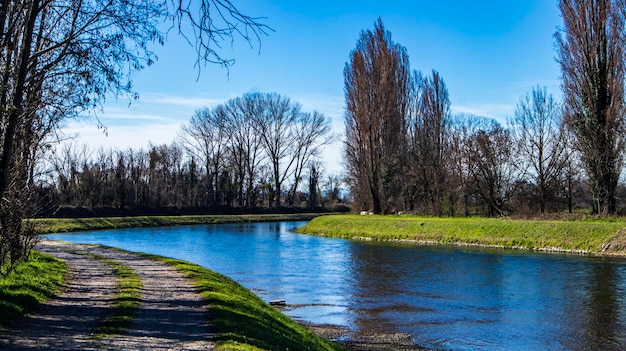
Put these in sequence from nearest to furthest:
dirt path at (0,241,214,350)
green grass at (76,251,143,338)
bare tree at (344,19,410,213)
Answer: dirt path at (0,241,214,350) → green grass at (76,251,143,338) → bare tree at (344,19,410,213)

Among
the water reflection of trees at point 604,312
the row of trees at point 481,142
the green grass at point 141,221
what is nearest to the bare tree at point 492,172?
the row of trees at point 481,142

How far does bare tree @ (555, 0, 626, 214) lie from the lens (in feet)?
100.0

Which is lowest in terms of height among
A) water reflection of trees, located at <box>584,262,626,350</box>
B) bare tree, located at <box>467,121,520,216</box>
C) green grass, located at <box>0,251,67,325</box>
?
water reflection of trees, located at <box>584,262,626,350</box>

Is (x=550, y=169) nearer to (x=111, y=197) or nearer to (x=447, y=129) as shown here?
(x=447, y=129)

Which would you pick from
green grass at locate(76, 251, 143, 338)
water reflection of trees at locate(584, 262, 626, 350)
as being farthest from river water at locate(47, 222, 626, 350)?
green grass at locate(76, 251, 143, 338)

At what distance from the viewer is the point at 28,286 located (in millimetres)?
10508

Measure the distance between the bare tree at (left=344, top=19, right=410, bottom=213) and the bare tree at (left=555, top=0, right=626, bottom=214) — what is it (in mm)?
15747

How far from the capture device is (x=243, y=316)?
930 cm

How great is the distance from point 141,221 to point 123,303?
4609cm

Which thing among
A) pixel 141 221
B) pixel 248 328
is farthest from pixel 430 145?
pixel 248 328

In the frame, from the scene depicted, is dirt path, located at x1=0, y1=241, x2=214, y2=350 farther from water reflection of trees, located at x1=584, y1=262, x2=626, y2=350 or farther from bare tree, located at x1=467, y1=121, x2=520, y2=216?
bare tree, located at x1=467, y1=121, x2=520, y2=216

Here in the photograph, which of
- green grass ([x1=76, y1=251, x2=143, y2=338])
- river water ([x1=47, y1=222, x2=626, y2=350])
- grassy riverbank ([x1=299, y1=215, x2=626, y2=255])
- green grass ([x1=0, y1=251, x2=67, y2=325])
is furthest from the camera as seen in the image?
grassy riverbank ([x1=299, y1=215, x2=626, y2=255])

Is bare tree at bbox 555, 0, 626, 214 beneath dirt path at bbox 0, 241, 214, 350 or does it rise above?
above

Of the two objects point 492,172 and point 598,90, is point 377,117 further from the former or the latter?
point 598,90
